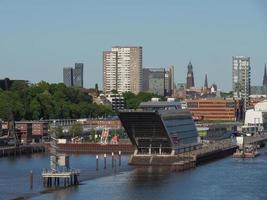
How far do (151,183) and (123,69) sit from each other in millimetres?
140487

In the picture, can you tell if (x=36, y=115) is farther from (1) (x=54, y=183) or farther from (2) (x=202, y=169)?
(1) (x=54, y=183)

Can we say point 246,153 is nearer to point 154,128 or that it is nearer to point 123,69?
point 154,128

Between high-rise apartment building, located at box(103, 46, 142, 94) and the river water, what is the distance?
124 m

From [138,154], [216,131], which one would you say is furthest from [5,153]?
[216,131]

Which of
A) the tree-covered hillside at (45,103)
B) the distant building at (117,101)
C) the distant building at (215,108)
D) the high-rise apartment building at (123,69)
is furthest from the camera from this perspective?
the high-rise apartment building at (123,69)

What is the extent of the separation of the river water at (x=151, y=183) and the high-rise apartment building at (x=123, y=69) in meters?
124

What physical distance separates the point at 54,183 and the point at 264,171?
1401cm

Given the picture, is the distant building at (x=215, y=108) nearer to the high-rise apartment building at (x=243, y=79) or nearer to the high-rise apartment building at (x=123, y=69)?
the high-rise apartment building at (x=243, y=79)

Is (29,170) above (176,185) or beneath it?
above

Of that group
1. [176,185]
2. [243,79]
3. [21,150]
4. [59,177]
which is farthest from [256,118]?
[59,177]

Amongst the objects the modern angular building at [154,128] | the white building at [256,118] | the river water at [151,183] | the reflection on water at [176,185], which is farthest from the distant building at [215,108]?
the reflection on water at [176,185]

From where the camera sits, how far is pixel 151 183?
49719mm

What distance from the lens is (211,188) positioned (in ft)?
154

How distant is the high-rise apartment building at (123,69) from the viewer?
616 ft
